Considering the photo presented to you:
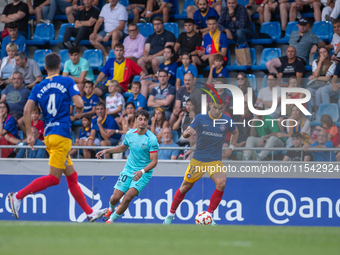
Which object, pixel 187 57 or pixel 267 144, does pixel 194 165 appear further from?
pixel 187 57

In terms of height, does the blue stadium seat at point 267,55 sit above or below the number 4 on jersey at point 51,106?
above

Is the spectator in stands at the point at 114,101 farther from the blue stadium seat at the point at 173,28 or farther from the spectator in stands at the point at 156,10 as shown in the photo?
the spectator in stands at the point at 156,10

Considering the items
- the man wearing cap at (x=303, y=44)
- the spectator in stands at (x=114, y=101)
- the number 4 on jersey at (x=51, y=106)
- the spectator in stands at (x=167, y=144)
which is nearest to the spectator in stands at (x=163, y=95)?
the spectator in stands at (x=114, y=101)

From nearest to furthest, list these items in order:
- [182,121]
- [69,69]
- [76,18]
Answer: [182,121]
[69,69]
[76,18]

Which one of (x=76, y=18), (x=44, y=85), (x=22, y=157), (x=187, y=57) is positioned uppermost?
(x=76, y=18)

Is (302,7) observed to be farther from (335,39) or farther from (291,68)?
(291,68)

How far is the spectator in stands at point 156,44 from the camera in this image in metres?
11.7

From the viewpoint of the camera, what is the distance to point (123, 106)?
35.8 ft

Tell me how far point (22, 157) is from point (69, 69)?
3285 millimetres

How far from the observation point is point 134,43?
12.2m

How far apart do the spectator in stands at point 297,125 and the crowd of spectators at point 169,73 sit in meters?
0.02

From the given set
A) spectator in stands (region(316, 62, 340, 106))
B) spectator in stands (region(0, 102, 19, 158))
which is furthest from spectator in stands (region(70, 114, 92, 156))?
spectator in stands (region(316, 62, 340, 106))

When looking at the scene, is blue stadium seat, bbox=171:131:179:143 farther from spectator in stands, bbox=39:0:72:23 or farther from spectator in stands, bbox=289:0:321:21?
spectator in stands, bbox=39:0:72:23

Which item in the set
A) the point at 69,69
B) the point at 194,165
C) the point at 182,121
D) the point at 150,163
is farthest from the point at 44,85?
the point at 69,69
